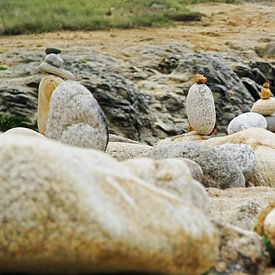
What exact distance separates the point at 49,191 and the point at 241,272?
1521mm

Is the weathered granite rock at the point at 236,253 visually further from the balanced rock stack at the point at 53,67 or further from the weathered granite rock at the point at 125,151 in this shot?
the balanced rock stack at the point at 53,67

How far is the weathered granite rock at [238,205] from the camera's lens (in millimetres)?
5836

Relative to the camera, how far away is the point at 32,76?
17594mm

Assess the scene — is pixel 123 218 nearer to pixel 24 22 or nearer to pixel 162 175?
pixel 162 175

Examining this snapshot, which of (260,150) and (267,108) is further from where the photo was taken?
(267,108)

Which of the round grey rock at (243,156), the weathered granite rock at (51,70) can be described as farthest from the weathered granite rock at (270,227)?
the weathered granite rock at (51,70)

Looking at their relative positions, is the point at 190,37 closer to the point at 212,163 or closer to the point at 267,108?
the point at 267,108

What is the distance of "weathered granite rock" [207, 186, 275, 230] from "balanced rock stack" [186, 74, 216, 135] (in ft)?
15.7

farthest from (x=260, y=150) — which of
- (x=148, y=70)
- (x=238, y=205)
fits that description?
(x=148, y=70)

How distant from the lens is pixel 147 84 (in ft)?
66.2

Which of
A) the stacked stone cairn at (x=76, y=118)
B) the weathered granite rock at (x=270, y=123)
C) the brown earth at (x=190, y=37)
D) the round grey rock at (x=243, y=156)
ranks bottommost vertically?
the brown earth at (x=190, y=37)

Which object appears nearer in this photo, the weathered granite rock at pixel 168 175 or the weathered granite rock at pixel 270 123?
the weathered granite rock at pixel 168 175

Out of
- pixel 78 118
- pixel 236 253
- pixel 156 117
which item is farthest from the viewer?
→ pixel 156 117

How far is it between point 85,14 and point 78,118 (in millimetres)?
23019
